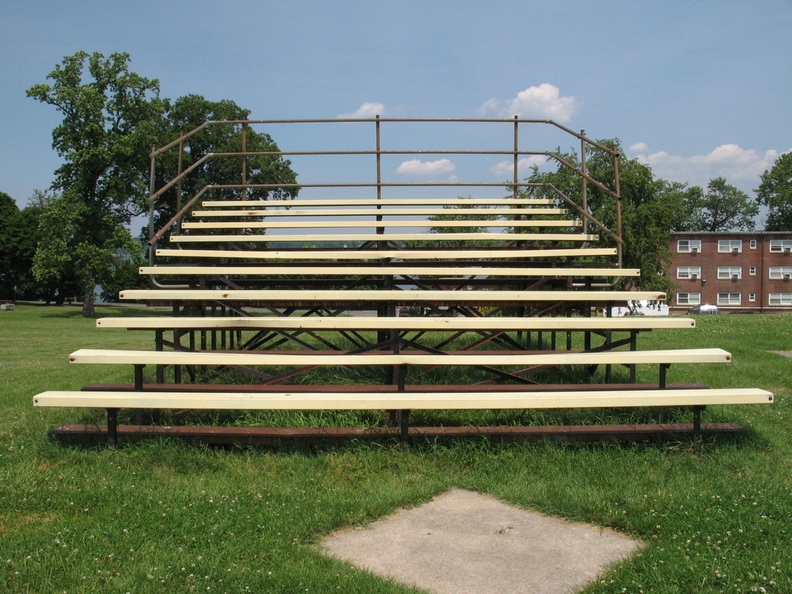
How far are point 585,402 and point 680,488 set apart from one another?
83 cm

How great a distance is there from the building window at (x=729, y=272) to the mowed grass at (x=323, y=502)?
61.9 meters

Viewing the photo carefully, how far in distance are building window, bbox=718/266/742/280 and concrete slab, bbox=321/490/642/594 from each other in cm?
6480

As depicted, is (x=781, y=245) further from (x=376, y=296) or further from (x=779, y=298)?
(x=376, y=296)

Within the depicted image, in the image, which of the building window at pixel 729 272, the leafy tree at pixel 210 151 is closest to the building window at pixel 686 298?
the building window at pixel 729 272

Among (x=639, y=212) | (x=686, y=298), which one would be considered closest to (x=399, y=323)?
(x=639, y=212)

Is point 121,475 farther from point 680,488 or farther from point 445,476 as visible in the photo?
point 680,488

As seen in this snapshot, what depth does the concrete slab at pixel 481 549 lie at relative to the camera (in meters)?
2.80

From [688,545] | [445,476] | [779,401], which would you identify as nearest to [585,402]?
[445,476]

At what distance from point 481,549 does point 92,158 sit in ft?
118

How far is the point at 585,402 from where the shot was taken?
173 inches

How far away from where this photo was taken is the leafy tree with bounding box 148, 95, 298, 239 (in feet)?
135

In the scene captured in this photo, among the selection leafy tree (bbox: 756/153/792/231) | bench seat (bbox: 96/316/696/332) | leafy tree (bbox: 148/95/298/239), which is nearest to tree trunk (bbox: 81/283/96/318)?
leafy tree (bbox: 148/95/298/239)

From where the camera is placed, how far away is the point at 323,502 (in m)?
3.60

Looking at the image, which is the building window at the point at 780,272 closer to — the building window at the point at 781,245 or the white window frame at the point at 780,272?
the white window frame at the point at 780,272
